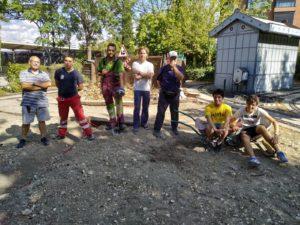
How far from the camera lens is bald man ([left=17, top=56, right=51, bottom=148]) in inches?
195

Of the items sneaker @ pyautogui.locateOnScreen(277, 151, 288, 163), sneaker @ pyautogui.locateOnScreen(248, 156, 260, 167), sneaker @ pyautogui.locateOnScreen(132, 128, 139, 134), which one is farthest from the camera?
sneaker @ pyautogui.locateOnScreen(132, 128, 139, 134)

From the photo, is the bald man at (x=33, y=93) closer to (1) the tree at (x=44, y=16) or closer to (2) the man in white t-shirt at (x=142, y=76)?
(2) the man in white t-shirt at (x=142, y=76)

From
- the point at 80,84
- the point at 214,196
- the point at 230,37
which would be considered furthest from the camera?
the point at 230,37

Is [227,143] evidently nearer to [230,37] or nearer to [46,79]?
[46,79]

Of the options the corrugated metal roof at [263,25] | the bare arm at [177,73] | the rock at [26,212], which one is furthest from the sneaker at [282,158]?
the corrugated metal roof at [263,25]

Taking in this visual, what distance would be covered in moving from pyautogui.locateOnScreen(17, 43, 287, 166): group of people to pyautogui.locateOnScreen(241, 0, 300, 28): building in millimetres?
35271

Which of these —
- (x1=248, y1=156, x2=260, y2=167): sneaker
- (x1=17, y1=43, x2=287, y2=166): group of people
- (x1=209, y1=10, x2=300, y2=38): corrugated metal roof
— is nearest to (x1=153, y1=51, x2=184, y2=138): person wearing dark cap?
(x1=17, y1=43, x2=287, y2=166): group of people

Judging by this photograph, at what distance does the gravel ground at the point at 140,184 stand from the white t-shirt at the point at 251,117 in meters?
0.64

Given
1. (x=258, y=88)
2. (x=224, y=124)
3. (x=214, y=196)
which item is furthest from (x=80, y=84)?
(x=258, y=88)

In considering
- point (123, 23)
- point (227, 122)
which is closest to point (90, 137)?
point (227, 122)

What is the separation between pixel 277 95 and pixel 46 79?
10.6 metres

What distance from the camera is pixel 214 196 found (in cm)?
362

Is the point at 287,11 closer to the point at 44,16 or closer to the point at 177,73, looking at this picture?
the point at 44,16

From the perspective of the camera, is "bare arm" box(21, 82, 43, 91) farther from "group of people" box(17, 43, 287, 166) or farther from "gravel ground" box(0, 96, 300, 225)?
"gravel ground" box(0, 96, 300, 225)
